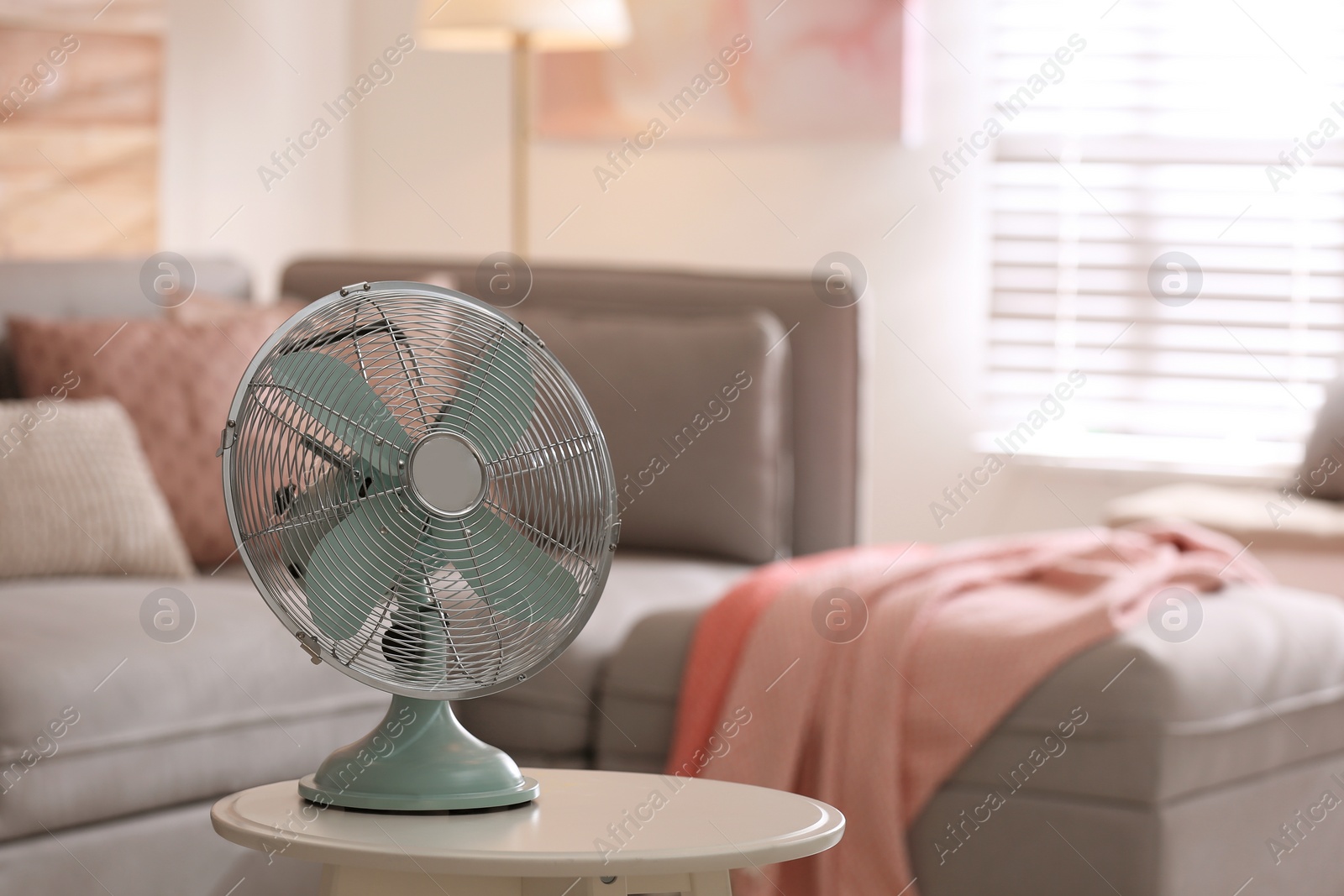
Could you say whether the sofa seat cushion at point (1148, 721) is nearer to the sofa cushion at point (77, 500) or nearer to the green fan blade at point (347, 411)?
the green fan blade at point (347, 411)

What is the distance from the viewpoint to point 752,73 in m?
4.43

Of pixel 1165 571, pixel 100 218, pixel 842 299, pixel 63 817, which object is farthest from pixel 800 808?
pixel 100 218

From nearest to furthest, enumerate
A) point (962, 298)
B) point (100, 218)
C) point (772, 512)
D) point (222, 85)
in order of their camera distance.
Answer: point (772, 512) → point (100, 218) → point (222, 85) → point (962, 298)

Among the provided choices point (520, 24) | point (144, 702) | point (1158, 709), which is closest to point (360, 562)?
point (144, 702)

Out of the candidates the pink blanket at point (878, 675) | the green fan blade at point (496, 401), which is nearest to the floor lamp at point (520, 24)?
the pink blanket at point (878, 675)

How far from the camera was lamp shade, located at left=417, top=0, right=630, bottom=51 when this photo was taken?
366 centimetres

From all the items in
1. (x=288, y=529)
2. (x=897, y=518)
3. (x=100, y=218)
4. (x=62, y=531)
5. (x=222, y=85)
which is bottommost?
(x=897, y=518)

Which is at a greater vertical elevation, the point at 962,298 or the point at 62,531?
the point at 962,298

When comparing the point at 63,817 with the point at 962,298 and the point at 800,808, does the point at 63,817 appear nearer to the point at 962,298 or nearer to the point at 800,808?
the point at 800,808

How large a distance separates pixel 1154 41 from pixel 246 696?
316cm

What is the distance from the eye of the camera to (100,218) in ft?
12.0

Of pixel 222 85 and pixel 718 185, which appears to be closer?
pixel 222 85

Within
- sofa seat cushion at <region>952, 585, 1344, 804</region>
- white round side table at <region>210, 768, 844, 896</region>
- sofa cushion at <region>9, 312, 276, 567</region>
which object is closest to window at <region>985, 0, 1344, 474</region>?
sofa seat cushion at <region>952, 585, 1344, 804</region>

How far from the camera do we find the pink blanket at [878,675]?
1.95 meters
